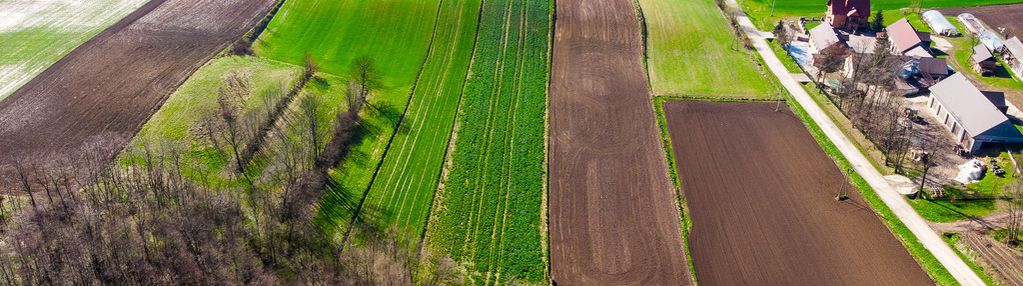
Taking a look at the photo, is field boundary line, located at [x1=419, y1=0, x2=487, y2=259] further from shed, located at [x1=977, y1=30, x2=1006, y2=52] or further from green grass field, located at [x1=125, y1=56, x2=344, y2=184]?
shed, located at [x1=977, y1=30, x2=1006, y2=52]

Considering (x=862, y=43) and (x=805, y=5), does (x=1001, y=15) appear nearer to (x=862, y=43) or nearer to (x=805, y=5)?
(x=805, y=5)

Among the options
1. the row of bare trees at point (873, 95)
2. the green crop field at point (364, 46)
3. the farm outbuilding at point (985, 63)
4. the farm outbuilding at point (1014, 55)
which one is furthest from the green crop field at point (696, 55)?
the farm outbuilding at point (1014, 55)

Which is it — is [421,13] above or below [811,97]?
above

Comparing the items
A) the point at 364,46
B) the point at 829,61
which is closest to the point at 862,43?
the point at 829,61

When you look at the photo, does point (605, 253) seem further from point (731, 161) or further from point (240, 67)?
point (240, 67)

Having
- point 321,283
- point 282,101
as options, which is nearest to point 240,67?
point 282,101

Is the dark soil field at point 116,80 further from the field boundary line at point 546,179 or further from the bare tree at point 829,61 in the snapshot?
the bare tree at point 829,61
